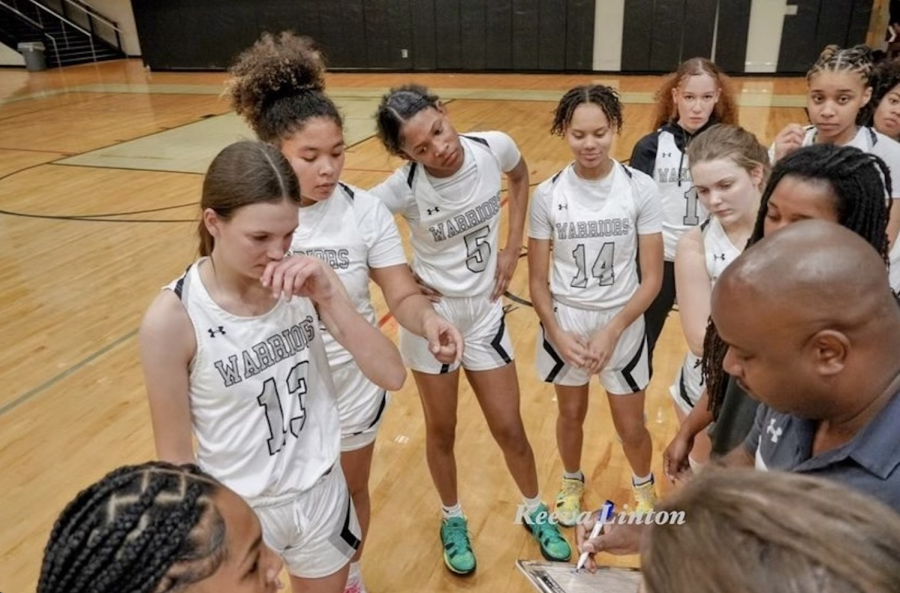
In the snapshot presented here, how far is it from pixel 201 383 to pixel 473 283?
126 centimetres

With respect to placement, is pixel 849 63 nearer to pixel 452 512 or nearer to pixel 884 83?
pixel 884 83

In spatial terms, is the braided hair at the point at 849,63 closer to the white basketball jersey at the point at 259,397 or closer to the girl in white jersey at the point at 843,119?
the girl in white jersey at the point at 843,119

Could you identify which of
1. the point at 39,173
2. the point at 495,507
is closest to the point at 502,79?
the point at 39,173

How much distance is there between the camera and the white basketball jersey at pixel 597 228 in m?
2.68

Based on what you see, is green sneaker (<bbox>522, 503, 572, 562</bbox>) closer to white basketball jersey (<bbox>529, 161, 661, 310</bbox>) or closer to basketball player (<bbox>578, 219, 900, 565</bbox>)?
white basketball jersey (<bbox>529, 161, 661, 310</bbox>)

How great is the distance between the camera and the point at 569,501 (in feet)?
9.97

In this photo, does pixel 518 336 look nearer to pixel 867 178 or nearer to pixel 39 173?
pixel 867 178

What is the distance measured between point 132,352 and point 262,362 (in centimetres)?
331

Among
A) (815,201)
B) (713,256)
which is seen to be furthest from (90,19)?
(815,201)

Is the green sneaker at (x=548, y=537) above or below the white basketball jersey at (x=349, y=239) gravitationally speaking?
below

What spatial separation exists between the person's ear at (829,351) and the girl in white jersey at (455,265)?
1.62 m

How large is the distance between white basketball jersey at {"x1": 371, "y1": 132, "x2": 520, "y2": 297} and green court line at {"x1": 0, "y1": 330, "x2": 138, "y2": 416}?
2824mm

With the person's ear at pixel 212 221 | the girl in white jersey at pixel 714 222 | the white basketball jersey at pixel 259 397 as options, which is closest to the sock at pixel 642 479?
the girl in white jersey at pixel 714 222

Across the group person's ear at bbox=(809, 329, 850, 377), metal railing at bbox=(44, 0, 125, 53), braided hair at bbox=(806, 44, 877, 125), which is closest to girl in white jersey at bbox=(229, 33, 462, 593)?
person's ear at bbox=(809, 329, 850, 377)
